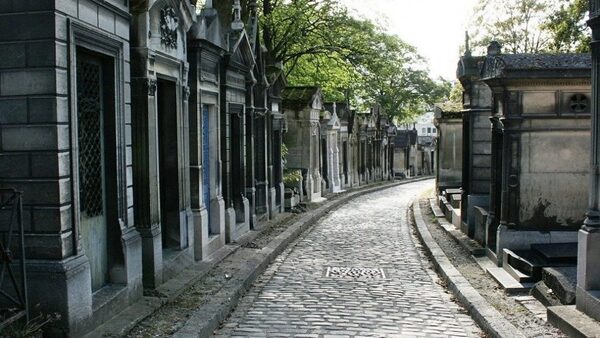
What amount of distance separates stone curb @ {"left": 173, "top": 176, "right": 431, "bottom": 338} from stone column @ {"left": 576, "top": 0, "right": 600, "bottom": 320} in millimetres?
3852

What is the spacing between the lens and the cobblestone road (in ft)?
23.5


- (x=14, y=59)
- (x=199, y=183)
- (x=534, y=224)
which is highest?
(x=14, y=59)

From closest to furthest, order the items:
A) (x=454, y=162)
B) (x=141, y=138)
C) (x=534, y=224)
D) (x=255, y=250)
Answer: (x=141, y=138) → (x=534, y=224) → (x=255, y=250) → (x=454, y=162)

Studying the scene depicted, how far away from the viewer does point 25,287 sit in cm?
536

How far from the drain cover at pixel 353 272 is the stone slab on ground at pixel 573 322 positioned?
383 cm

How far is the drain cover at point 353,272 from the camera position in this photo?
10.4 m

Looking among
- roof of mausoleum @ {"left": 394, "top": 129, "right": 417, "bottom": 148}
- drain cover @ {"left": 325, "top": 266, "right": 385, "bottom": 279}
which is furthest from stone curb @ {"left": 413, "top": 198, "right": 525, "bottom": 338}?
roof of mausoleum @ {"left": 394, "top": 129, "right": 417, "bottom": 148}

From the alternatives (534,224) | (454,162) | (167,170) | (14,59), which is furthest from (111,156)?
(454,162)

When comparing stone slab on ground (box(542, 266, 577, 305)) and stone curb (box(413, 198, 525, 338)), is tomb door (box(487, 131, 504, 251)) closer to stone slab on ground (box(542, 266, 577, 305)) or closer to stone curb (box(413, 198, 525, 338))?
stone curb (box(413, 198, 525, 338))

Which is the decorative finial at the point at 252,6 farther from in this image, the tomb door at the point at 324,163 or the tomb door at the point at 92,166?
the tomb door at the point at 324,163

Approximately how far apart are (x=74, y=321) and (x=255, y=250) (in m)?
6.14

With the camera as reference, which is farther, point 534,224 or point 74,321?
point 534,224

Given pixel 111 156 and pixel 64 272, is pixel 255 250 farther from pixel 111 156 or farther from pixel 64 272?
pixel 64 272

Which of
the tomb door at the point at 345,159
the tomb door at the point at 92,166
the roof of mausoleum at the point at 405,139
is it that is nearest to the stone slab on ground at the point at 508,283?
the tomb door at the point at 92,166
